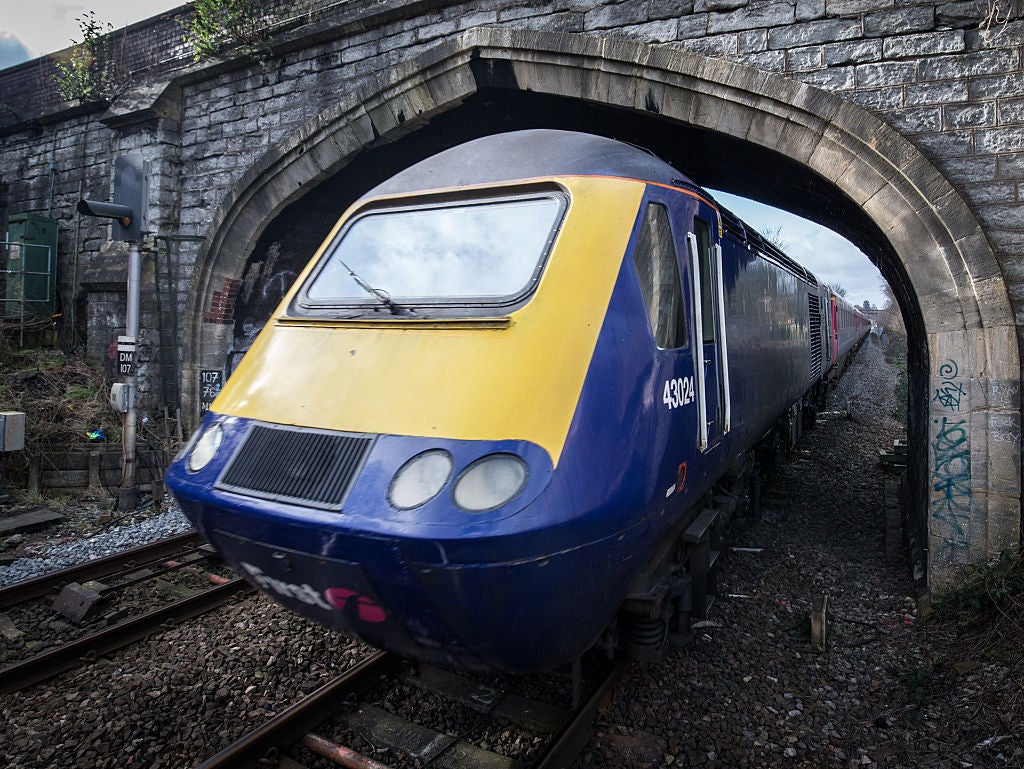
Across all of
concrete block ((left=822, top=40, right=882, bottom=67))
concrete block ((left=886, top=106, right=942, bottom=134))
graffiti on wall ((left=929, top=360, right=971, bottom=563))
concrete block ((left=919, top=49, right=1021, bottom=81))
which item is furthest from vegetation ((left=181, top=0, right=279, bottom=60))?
graffiti on wall ((left=929, top=360, right=971, bottom=563))

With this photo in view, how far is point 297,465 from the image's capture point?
2.60 meters

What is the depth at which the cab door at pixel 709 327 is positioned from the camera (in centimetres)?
359

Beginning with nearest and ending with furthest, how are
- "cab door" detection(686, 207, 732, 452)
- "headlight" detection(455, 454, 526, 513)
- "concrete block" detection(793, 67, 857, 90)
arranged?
"headlight" detection(455, 454, 526, 513), "cab door" detection(686, 207, 732, 452), "concrete block" detection(793, 67, 857, 90)

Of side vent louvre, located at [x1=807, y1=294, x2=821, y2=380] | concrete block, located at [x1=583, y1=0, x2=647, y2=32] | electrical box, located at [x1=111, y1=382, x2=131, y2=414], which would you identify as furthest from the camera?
side vent louvre, located at [x1=807, y1=294, x2=821, y2=380]

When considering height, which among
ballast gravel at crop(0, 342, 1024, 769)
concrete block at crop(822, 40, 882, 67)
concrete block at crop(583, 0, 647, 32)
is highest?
concrete block at crop(583, 0, 647, 32)

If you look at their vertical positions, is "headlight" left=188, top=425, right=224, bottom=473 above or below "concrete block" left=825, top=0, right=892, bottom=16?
below

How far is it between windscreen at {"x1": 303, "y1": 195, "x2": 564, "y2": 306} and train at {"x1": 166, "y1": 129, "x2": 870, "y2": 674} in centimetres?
1

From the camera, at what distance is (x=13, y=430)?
7660 millimetres

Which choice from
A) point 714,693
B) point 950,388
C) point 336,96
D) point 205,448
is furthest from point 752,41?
point 205,448

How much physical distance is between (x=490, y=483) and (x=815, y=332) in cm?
1041

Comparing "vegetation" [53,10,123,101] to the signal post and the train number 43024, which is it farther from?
the train number 43024

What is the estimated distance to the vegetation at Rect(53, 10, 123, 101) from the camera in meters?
11.5

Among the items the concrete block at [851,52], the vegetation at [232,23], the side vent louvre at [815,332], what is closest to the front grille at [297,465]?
the concrete block at [851,52]

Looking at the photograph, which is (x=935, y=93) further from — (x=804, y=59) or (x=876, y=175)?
(x=804, y=59)
